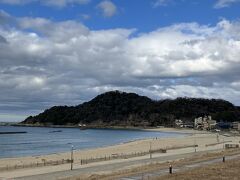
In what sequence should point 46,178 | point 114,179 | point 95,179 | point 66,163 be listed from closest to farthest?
point 114,179, point 95,179, point 46,178, point 66,163

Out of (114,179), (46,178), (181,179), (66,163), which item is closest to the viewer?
(181,179)

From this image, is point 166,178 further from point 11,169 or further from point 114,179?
point 11,169

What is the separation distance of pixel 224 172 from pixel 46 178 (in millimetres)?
13571

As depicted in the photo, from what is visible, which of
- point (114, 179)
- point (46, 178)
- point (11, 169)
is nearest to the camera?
point (114, 179)

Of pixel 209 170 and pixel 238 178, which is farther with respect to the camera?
pixel 209 170

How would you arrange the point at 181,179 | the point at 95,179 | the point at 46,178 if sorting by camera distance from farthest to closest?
the point at 46,178
the point at 95,179
the point at 181,179

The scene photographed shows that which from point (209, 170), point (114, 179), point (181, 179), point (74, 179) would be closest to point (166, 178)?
point (181, 179)

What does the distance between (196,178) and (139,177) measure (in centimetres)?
387

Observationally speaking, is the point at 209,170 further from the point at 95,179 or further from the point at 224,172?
the point at 95,179

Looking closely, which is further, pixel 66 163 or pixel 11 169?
pixel 66 163

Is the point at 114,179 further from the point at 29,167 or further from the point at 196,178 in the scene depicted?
the point at 29,167

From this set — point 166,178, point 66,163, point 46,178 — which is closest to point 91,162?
point 66,163

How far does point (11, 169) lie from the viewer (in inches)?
1832

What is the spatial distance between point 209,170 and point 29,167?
24021mm
